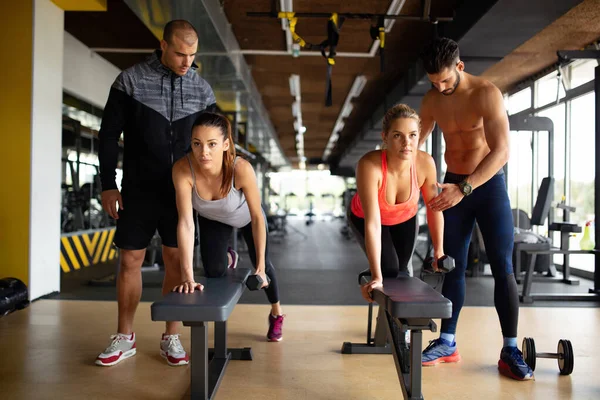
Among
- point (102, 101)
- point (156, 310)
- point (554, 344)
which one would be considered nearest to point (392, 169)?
point (156, 310)

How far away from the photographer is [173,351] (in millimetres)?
1968

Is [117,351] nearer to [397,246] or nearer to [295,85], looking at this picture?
[397,246]

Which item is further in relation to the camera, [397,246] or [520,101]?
[520,101]

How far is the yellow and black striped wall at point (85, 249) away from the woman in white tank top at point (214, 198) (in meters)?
2.76

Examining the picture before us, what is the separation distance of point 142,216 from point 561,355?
1.74 metres

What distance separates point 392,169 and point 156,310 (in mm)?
943

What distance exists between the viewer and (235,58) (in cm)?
451

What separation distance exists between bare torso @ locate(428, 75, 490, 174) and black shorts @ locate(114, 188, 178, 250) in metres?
1.15

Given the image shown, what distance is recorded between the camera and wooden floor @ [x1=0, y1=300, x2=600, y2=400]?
1.70 metres

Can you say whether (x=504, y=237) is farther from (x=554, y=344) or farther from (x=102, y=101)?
(x=102, y=101)

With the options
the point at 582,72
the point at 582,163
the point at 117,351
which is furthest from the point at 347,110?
the point at 117,351

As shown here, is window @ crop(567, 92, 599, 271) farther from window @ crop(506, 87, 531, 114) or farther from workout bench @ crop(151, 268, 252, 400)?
workout bench @ crop(151, 268, 252, 400)

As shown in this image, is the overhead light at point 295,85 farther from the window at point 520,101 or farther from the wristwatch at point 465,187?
the wristwatch at point 465,187

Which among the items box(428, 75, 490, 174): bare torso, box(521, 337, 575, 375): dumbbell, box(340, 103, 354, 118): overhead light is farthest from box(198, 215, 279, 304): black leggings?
box(340, 103, 354, 118): overhead light
